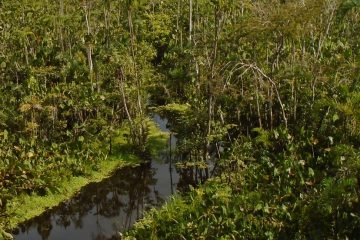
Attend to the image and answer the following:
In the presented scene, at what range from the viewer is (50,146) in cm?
1988

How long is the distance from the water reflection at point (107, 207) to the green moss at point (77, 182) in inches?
Answer: 10.8

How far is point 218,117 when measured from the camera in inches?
854

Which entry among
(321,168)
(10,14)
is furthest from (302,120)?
(10,14)

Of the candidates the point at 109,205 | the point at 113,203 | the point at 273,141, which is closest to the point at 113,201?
the point at 113,203

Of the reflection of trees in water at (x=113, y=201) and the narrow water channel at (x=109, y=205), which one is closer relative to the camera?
the narrow water channel at (x=109, y=205)

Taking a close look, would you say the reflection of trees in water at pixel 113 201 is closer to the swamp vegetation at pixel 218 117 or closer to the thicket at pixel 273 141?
the swamp vegetation at pixel 218 117

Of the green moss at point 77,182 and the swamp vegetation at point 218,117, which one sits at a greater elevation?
the swamp vegetation at point 218,117

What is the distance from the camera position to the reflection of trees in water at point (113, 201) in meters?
16.9

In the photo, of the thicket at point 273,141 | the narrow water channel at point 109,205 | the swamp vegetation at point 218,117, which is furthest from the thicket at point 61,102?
the thicket at point 273,141

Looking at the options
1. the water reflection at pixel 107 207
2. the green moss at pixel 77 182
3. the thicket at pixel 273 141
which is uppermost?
the thicket at pixel 273 141

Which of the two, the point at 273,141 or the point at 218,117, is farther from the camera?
the point at 218,117

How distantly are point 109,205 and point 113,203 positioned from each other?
7.4 inches

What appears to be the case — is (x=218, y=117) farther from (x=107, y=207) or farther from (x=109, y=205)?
(x=107, y=207)

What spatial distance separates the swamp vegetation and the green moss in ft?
0.48
